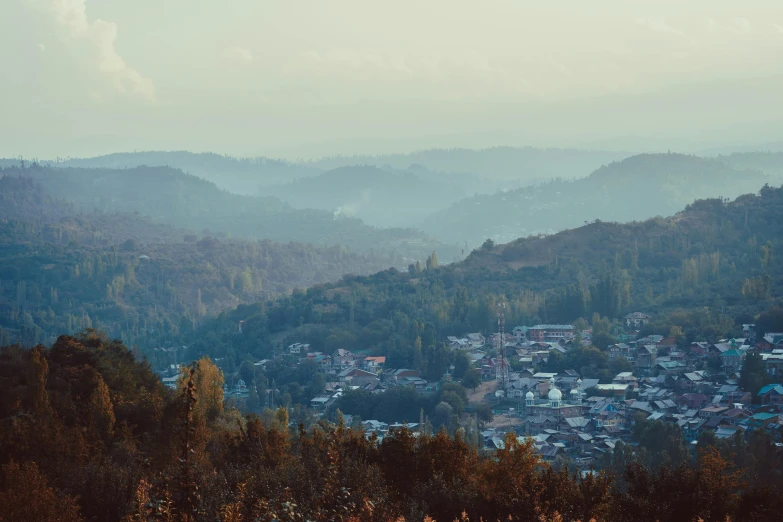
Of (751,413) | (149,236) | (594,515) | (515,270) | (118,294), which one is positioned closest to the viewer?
(594,515)

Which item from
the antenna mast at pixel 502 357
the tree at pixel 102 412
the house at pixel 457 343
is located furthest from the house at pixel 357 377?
the tree at pixel 102 412

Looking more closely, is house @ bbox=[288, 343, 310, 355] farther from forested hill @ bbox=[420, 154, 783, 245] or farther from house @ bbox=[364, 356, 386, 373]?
forested hill @ bbox=[420, 154, 783, 245]

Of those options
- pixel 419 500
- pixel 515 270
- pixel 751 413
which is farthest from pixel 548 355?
pixel 419 500

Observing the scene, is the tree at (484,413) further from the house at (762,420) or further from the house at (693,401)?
the house at (762,420)

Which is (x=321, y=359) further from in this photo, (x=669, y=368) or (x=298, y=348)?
(x=669, y=368)

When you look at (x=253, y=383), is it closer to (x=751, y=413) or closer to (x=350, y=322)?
(x=350, y=322)

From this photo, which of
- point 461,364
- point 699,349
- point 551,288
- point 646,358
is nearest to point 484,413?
point 461,364
